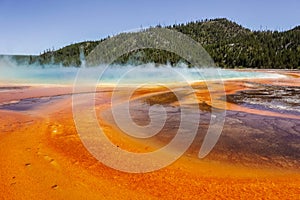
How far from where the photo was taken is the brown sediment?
419 centimetres

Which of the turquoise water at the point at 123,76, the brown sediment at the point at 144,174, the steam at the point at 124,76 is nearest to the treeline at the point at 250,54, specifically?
→ the steam at the point at 124,76

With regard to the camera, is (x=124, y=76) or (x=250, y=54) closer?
(x=124, y=76)

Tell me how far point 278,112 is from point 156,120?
470 cm

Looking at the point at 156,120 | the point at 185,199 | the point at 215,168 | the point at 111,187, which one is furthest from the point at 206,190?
the point at 156,120

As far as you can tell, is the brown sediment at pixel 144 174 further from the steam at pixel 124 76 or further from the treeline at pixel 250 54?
the treeline at pixel 250 54

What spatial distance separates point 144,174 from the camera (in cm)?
484

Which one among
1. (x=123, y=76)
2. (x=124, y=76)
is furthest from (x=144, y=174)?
(x=123, y=76)

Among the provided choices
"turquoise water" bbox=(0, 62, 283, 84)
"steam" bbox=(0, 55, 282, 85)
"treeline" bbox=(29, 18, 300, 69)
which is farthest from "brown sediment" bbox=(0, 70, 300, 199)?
"treeline" bbox=(29, 18, 300, 69)

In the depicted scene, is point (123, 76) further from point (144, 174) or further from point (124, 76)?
point (144, 174)

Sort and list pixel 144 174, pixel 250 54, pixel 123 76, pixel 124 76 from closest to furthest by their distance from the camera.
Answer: pixel 144 174 → pixel 124 76 → pixel 123 76 → pixel 250 54

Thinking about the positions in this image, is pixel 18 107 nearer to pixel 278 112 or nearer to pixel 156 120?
pixel 156 120

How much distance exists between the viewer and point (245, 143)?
6812 mm

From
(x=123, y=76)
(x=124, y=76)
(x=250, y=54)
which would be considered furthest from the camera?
(x=250, y=54)

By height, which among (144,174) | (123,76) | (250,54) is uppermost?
(250,54)
